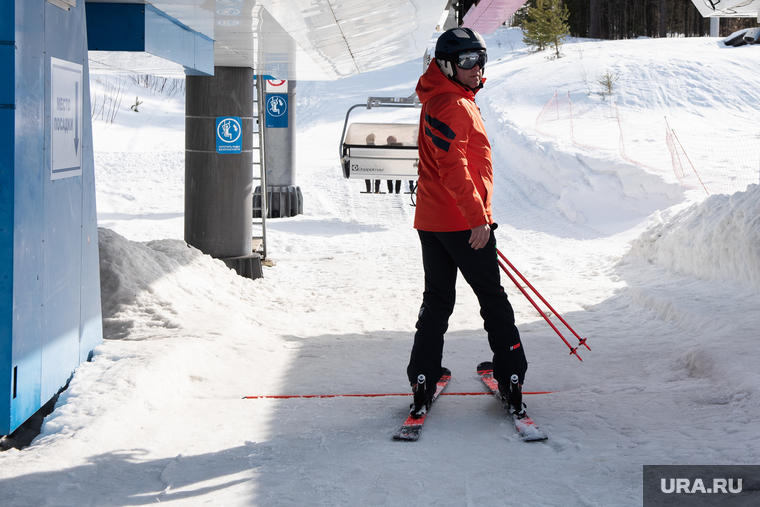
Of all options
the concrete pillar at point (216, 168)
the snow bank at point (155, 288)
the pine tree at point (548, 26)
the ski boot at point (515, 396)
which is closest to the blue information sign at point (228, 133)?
the concrete pillar at point (216, 168)

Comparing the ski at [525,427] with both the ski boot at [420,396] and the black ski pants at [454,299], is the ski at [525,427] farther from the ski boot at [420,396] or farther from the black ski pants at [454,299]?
the ski boot at [420,396]

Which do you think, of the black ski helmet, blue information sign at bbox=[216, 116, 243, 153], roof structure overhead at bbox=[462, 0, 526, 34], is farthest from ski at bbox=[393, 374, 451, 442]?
blue information sign at bbox=[216, 116, 243, 153]

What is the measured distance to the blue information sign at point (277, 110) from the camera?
1491cm

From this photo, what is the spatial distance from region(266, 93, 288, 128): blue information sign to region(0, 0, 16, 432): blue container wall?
11997 mm

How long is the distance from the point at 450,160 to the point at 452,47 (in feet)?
1.94

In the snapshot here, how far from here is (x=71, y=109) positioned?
3871 mm

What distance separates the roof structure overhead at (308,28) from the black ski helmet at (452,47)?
1.89m

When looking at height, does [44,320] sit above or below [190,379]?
above

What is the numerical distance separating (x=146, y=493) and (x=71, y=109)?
2.24 m

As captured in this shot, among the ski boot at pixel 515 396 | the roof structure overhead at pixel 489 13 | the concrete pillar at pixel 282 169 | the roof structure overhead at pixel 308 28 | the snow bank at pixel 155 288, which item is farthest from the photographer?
the concrete pillar at pixel 282 169

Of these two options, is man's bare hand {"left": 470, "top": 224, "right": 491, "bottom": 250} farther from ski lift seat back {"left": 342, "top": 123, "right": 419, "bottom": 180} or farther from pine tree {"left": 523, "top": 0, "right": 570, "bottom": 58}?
pine tree {"left": 523, "top": 0, "right": 570, "bottom": 58}

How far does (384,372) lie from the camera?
4.84 metres

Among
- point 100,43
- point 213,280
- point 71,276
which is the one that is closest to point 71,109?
point 71,276

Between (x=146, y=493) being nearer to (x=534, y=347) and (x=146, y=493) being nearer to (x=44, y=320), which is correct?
(x=44, y=320)
